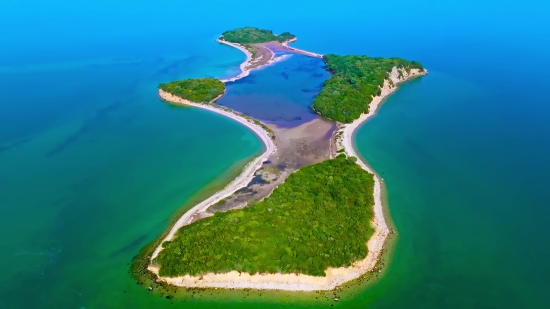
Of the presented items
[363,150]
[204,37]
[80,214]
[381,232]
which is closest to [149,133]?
[80,214]

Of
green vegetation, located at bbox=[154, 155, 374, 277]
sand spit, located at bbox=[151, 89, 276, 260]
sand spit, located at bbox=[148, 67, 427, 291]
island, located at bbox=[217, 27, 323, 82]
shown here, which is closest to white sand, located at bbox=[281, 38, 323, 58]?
island, located at bbox=[217, 27, 323, 82]

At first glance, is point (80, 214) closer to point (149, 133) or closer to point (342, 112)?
point (149, 133)

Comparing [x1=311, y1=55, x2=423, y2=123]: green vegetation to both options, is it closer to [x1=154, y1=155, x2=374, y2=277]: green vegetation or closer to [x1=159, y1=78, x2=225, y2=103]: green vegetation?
[x1=159, y1=78, x2=225, y2=103]: green vegetation

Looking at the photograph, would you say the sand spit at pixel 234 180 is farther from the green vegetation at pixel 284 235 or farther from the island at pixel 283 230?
the green vegetation at pixel 284 235

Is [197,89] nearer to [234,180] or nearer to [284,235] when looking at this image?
[234,180]

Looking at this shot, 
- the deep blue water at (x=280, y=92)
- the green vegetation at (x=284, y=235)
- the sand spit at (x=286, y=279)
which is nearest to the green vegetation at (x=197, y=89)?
the deep blue water at (x=280, y=92)

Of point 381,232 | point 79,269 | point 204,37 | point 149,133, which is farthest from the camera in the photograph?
point 204,37
